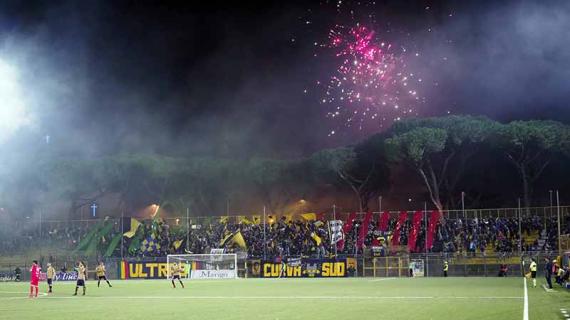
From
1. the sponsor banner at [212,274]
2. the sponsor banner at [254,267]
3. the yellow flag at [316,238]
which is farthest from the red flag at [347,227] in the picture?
the sponsor banner at [212,274]

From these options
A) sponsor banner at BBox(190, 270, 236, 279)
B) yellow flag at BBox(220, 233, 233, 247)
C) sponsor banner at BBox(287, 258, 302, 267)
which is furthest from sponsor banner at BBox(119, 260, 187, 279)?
sponsor banner at BBox(287, 258, 302, 267)

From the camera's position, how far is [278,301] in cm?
2775

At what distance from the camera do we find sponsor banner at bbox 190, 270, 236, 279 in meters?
65.2

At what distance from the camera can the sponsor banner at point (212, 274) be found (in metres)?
65.2

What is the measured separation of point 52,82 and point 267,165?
3342cm

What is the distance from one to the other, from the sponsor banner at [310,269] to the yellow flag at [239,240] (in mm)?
5630

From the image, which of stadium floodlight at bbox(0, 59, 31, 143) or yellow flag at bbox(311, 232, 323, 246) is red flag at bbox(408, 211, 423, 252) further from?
stadium floodlight at bbox(0, 59, 31, 143)

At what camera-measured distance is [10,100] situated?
57219 mm

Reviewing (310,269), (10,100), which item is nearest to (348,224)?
(310,269)

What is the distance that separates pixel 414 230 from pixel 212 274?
20107 mm

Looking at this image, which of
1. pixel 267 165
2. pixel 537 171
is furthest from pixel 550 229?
pixel 267 165

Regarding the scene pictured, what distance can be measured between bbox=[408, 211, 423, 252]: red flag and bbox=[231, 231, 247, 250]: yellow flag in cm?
1727

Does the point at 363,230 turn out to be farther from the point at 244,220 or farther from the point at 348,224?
the point at 244,220

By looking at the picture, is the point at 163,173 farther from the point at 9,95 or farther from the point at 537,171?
the point at 537,171
